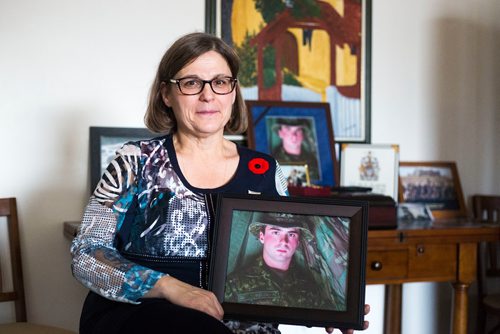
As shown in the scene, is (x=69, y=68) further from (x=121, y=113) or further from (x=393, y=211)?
(x=393, y=211)

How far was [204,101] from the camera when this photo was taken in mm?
1739

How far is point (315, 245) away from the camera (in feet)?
5.33

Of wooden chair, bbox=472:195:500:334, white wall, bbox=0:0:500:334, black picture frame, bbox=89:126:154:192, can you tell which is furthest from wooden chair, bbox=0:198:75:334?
wooden chair, bbox=472:195:500:334

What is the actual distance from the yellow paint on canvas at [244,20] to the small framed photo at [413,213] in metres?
1.01

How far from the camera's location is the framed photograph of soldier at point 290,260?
1574mm

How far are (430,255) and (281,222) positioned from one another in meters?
1.27

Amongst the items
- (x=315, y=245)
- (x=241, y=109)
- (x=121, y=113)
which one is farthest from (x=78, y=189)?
(x=315, y=245)

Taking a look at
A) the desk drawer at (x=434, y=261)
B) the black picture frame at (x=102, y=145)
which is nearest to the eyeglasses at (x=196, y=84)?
the black picture frame at (x=102, y=145)

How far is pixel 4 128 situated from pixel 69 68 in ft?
1.06

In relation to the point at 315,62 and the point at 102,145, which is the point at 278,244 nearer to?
the point at 102,145

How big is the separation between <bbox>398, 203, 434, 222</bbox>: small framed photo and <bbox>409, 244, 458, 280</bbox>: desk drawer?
37 centimetres

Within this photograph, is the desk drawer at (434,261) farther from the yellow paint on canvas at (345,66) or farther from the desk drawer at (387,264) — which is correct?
the yellow paint on canvas at (345,66)

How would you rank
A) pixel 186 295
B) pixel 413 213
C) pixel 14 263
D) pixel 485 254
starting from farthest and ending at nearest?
pixel 485 254, pixel 413 213, pixel 14 263, pixel 186 295

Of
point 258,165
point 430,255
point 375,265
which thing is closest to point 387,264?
point 375,265
